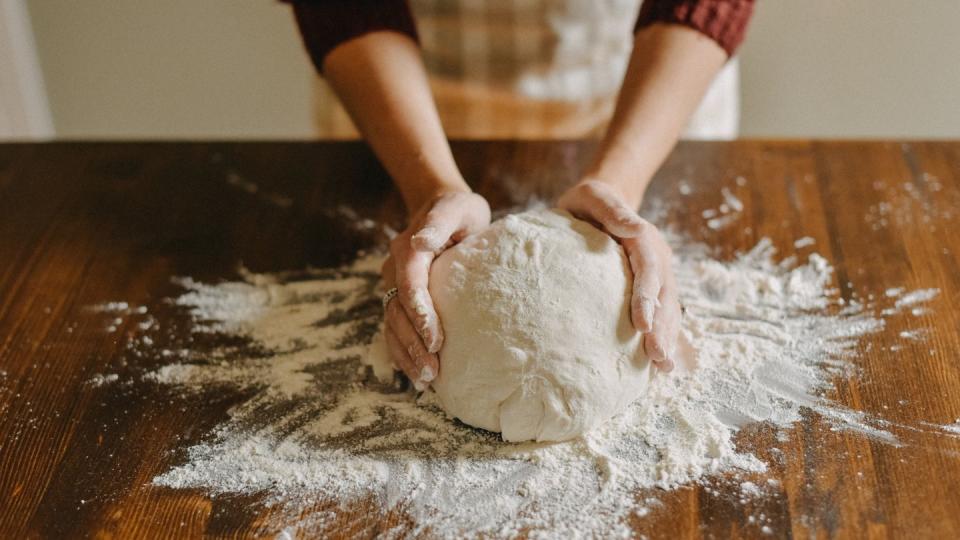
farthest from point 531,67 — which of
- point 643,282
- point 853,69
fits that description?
point 853,69

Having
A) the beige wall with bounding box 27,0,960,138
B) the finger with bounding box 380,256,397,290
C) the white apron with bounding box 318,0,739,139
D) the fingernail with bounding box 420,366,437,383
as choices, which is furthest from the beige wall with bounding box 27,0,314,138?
the fingernail with bounding box 420,366,437,383

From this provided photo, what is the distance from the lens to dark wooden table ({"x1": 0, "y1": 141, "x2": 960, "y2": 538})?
939 millimetres

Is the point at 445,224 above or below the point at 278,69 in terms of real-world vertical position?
above

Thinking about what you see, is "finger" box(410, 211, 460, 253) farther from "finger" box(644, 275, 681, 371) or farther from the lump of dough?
"finger" box(644, 275, 681, 371)

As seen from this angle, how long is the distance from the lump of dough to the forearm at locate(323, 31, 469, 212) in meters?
0.23

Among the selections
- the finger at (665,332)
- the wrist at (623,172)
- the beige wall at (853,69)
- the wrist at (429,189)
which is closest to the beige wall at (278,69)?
the beige wall at (853,69)

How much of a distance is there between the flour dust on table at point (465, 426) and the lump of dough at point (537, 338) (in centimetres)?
4

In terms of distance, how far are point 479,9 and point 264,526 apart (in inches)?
40.7

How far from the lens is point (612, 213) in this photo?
1120 millimetres

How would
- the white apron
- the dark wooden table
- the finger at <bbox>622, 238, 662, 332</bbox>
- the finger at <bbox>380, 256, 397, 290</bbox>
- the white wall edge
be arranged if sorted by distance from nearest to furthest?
the dark wooden table
the finger at <bbox>622, 238, 662, 332</bbox>
the finger at <bbox>380, 256, 397, 290</bbox>
the white apron
the white wall edge

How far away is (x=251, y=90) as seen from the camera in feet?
9.02

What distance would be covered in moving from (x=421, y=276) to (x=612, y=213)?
9.9 inches

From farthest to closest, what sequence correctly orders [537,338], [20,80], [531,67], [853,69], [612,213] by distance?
[20,80] < [853,69] < [531,67] < [612,213] < [537,338]

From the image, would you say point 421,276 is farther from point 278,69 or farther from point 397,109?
point 278,69
